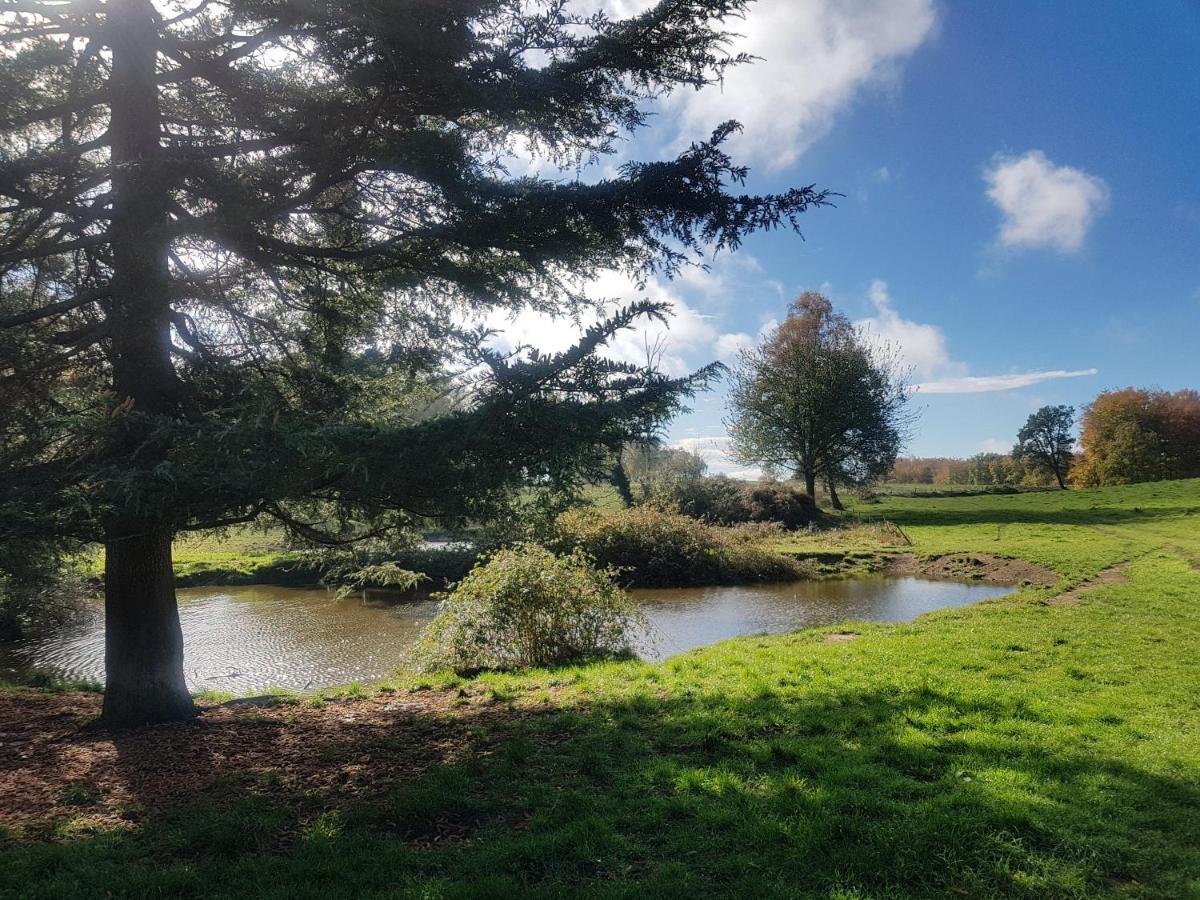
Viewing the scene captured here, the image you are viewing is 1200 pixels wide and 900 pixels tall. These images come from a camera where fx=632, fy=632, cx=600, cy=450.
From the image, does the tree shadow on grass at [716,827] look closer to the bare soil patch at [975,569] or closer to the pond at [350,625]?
the pond at [350,625]

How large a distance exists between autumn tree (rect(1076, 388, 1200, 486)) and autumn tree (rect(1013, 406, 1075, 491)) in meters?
4.27

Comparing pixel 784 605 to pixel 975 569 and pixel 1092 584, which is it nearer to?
pixel 1092 584

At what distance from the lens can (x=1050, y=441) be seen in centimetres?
6194

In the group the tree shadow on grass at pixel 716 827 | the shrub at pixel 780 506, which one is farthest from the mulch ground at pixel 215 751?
the shrub at pixel 780 506

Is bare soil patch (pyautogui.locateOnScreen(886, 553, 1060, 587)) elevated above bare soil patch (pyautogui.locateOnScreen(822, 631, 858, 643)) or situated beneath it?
situated beneath

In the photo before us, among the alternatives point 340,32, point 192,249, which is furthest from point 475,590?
point 340,32

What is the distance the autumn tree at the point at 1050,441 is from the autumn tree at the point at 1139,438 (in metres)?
4.27

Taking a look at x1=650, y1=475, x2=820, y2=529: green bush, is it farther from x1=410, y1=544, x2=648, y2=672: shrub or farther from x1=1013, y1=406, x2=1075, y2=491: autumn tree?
x1=1013, y1=406, x2=1075, y2=491: autumn tree

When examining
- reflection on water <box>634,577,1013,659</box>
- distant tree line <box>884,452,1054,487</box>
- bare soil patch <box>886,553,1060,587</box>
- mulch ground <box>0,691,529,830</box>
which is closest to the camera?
mulch ground <box>0,691,529,830</box>

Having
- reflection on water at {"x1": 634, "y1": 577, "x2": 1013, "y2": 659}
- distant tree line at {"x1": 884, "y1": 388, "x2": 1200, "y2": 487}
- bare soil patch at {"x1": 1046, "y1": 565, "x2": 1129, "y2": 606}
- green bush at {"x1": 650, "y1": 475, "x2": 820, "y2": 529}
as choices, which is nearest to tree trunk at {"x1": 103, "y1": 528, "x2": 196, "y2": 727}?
reflection on water at {"x1": 634, "y1": 577, "x2": 1013, "y2": 659}

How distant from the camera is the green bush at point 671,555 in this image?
2128 cm

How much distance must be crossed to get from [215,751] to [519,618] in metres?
4.85

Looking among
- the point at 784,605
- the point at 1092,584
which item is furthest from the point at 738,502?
the point at 1092,584

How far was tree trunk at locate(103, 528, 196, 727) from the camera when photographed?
6.25 m
